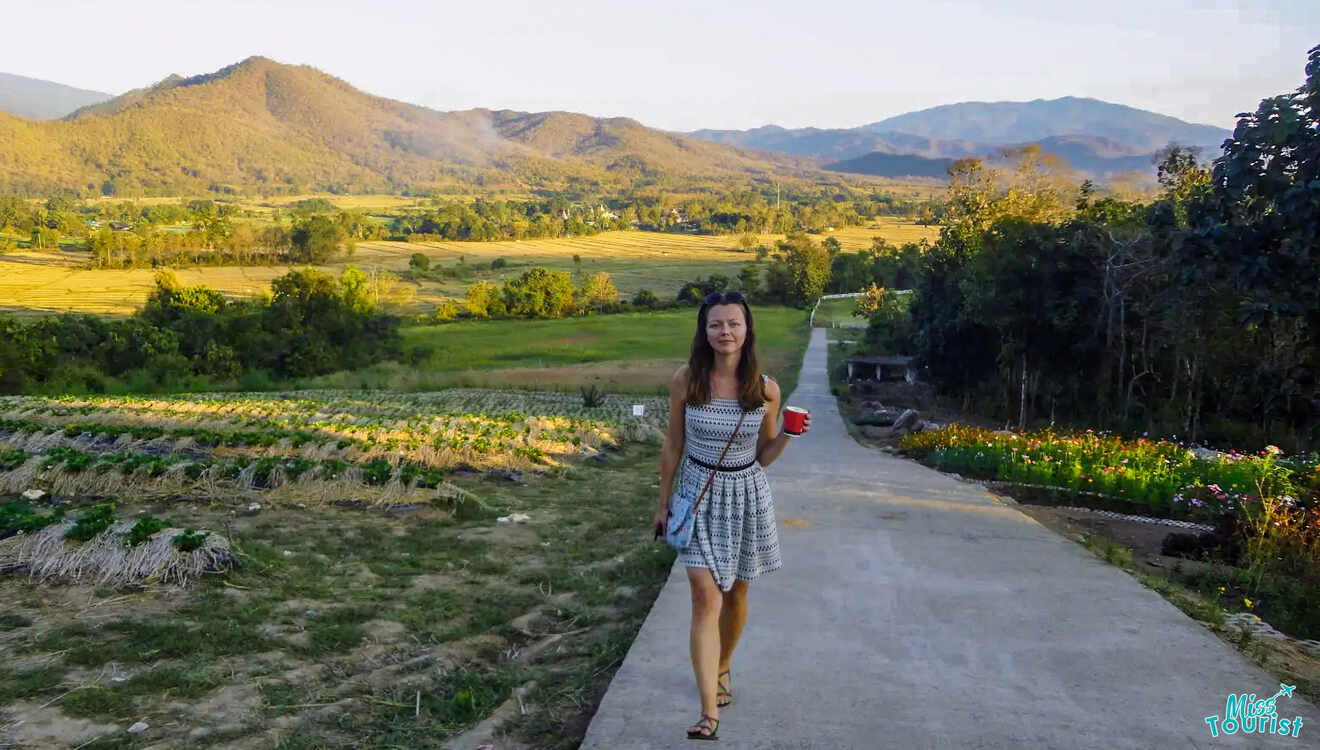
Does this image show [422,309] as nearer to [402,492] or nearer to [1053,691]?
[402,492]

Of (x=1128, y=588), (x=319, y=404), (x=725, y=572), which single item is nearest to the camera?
(x=725, y=572)

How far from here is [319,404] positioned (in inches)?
977

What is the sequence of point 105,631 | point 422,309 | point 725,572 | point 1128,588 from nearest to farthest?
point 725,572 < point 105,631 < point 1128,588 < point 422,309

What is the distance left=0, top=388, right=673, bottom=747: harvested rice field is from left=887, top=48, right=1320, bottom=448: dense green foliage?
589 centimetres

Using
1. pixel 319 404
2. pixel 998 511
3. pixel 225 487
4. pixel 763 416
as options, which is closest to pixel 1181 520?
pixel 998 511

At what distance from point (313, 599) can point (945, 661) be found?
14.1 ft

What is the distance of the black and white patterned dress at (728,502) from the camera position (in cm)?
388

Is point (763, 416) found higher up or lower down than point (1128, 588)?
higher up

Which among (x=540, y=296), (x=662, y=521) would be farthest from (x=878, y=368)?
(x=540, y=296)

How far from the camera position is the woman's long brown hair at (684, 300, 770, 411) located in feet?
12.8

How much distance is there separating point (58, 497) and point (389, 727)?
784 centimetres

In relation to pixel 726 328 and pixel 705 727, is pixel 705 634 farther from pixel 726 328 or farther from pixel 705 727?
pixel 726 328

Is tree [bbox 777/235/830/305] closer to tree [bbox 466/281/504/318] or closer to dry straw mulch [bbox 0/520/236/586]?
tree [bbox 466/281/504/318]

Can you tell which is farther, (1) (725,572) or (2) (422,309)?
(2) (422,309)
